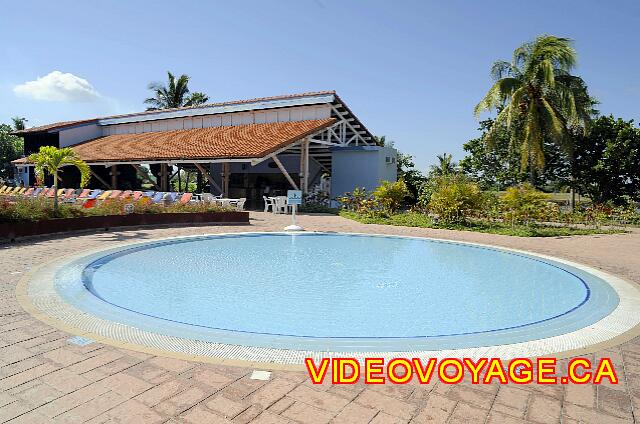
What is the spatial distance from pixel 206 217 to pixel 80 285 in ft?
29.9

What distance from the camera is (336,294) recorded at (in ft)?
21.5

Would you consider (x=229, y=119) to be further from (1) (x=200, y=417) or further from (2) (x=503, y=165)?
(1) (x=200, y=417)

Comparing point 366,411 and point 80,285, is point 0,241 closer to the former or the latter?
point 80,285

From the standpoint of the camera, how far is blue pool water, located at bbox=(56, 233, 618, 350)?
186 inches

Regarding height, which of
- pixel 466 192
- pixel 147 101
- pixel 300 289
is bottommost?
pixel 300 289

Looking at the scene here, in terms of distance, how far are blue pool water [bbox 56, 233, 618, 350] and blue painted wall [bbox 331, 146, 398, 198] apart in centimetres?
1375

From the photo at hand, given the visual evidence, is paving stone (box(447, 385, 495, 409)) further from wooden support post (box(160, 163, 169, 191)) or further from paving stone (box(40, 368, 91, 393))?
wooden support post (box(160, 163, 169, 191))

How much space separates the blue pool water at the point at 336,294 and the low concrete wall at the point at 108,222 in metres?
2.95

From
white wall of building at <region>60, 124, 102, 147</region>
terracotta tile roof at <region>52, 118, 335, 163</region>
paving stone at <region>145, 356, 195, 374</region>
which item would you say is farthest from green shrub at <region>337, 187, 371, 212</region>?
white wall of building at <region>60, 124, 102, 147</region>

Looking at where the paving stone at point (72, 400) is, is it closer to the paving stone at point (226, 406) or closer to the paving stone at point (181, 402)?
the paving stone at point (181, 402)

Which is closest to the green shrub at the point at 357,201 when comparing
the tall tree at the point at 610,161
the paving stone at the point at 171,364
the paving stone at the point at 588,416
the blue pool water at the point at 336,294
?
the blue pool water at the point at 336,294

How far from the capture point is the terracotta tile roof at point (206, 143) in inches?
822

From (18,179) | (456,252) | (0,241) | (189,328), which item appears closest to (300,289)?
(189,328)

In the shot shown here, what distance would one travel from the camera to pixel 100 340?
3.87 meters
